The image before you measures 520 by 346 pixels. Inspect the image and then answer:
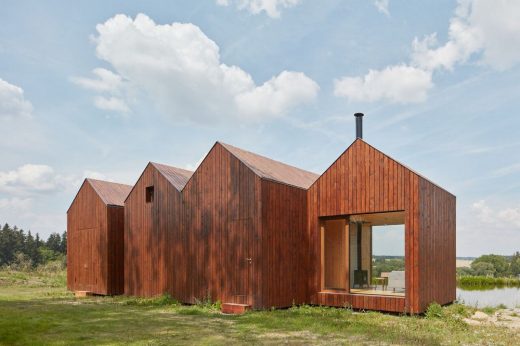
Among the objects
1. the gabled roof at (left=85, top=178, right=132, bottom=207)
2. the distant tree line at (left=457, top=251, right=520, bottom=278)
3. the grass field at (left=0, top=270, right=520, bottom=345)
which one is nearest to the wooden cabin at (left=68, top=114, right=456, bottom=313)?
the grass field at (left=0, top=270, right=520, bottom=345)

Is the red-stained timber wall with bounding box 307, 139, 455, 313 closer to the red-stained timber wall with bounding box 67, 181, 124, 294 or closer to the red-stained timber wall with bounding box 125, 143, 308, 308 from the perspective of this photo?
the red-stained timber wall with bounding box 125, 143, 308, 308

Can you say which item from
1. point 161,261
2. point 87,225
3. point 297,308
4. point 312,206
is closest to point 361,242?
point 312,206

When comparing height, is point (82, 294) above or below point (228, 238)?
below

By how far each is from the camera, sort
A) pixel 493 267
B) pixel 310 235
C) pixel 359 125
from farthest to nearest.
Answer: pixel 493 267, pixel 359 125, pixel 310 235

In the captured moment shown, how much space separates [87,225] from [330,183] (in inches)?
452

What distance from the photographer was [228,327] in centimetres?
979

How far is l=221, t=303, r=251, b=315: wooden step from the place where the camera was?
12.0 m

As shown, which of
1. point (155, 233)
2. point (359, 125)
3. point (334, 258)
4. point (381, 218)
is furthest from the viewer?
point (155, 233)

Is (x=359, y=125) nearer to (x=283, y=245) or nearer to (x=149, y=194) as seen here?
(x=283, y=245)

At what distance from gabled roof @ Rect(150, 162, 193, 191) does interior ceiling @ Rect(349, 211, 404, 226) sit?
227 inches

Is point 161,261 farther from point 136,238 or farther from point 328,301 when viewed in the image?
point 328,301

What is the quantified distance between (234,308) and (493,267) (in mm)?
22091

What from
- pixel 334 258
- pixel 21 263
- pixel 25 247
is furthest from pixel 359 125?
pixel 25 247

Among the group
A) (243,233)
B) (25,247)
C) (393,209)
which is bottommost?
(25,247)
